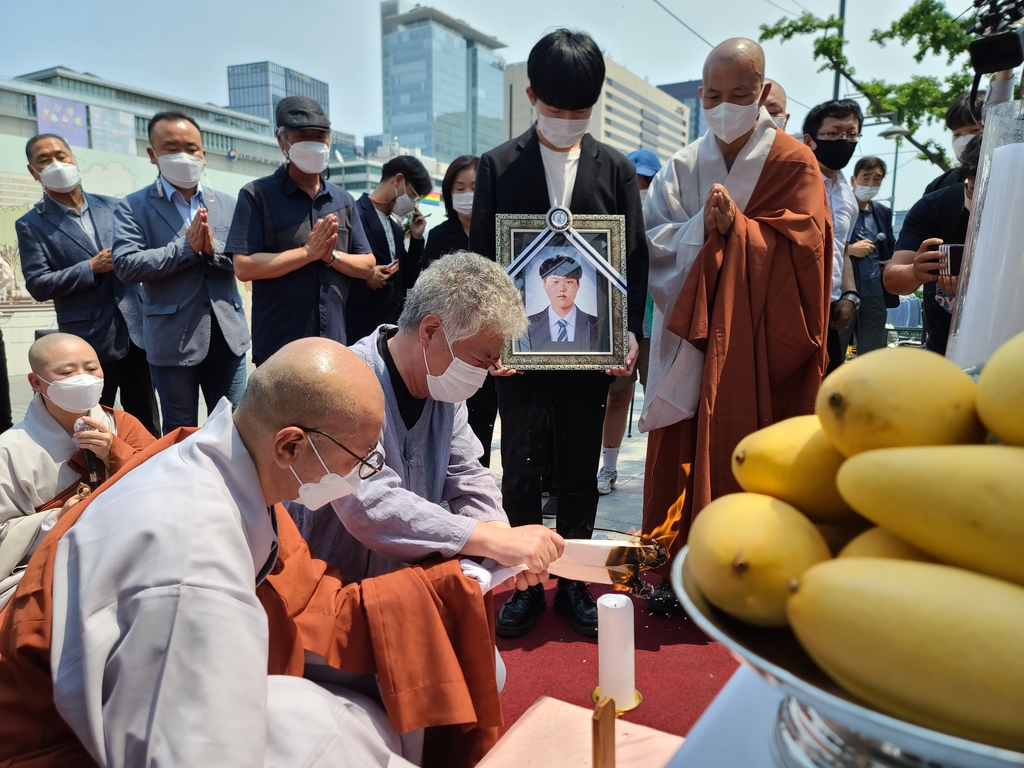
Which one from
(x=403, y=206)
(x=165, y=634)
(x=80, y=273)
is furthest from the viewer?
(x=403, y=206)

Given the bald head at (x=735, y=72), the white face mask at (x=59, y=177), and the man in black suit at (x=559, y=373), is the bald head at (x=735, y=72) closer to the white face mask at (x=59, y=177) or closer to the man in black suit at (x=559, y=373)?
the man in black suit at (x=559, y=373)

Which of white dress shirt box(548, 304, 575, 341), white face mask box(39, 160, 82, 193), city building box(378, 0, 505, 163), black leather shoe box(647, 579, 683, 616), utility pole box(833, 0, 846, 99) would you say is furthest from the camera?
city building box(378, 0, 505, 163)

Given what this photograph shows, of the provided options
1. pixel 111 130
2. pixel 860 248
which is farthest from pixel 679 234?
pixel 111 130

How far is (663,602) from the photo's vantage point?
10.8ft

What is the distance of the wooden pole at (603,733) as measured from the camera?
1373 mm

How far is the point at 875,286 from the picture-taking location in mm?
6090

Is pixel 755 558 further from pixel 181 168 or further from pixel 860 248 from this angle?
pixel 860 248

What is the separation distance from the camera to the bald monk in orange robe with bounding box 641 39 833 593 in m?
2.94

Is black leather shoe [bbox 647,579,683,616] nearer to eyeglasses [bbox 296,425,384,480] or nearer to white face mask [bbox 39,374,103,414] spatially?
eyeglasses [bbox 296,425,384,480]

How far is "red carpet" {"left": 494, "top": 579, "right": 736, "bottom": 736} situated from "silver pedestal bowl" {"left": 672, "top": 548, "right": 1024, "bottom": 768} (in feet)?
6.31

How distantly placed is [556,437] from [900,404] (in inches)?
107

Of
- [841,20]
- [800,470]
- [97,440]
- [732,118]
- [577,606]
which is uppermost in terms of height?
[841,20]

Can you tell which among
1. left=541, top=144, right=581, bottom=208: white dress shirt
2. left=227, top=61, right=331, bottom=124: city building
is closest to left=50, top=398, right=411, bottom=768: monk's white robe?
left=541, top=144, right=581, bottom=208: white dress shirt

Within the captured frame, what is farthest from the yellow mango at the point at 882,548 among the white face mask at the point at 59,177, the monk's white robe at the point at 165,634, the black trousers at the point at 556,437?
the white face mask at the point at 59,177
